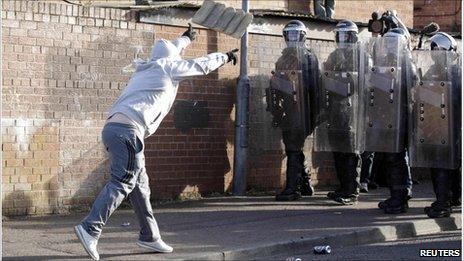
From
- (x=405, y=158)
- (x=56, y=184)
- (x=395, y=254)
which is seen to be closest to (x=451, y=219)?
(x=405, y=158)

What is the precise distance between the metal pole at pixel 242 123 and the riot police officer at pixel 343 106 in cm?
113

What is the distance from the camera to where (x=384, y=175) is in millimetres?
14188

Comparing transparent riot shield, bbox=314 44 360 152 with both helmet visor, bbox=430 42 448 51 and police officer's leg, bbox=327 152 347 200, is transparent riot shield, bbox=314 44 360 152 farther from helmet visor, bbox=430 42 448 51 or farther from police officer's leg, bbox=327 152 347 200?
helmet visor, bbox=430 42 448 51

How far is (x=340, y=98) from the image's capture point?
11.6m

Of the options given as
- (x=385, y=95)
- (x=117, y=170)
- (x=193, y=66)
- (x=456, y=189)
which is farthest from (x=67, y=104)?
(x=456, y=189)

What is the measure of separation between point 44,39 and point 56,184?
1.77 m

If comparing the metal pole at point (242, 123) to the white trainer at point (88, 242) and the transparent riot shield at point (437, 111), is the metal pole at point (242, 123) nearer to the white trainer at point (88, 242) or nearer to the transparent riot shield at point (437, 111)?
the transparent riot shield at point (437, 111)

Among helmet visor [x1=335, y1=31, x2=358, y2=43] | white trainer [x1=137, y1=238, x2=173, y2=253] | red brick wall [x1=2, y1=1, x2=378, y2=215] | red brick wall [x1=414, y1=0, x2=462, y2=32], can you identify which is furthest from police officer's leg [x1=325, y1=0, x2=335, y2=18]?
white trainer [x1=137, y1=238, x2=173, y2=253]

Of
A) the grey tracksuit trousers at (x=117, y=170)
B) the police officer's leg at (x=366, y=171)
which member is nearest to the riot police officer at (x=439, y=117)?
the police officer's leg at (x=366, y=171)

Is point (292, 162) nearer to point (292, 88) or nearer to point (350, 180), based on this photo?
point (350, 180)

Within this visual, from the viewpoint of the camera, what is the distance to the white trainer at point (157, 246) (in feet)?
27.5

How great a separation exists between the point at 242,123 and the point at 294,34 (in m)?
1.49

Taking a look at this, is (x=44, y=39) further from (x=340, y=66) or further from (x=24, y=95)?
(x=340, y=66)

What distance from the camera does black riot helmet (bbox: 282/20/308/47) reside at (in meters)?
11.8
